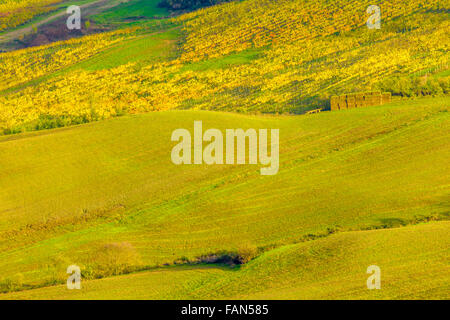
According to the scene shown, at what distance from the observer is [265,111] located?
4041cm

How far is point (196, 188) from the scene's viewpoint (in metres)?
25.3

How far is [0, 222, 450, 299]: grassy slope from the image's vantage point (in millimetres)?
14097

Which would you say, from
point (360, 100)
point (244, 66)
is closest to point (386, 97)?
point (360, 100)

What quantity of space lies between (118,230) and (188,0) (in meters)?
81.0

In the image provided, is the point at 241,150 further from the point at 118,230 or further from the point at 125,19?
the point at 125,19

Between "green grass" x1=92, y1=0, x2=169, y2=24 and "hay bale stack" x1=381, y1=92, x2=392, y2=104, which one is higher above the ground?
"green grass" x1=92, y1=0, x2=169, y2=24

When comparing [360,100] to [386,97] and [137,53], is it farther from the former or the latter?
[137,53]

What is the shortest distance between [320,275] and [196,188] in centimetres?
1047

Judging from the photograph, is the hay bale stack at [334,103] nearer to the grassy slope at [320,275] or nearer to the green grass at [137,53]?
the grassy slope at [320,275]

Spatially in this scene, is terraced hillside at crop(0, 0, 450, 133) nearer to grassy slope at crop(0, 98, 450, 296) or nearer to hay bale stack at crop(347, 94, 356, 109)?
hay bale stack at crop(347, 94, 356, 109)

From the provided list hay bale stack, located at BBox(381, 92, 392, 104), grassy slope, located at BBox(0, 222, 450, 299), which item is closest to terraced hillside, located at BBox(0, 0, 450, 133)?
hay bale stack, located at BBox(381, 92, 392, 104)

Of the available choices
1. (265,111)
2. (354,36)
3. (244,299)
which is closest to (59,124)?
(265,111)

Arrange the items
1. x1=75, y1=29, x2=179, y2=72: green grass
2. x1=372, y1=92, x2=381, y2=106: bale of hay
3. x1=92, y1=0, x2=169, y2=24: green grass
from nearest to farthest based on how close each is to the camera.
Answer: x1=372, y1=92, x2=381, y2=106: bale of hay
x1=75, y1=29, x2=179, y2=72: green grass
x1=92, y1=0, x2=169, y2=24: green grass

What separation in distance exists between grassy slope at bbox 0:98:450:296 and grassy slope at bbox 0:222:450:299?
184 cm
